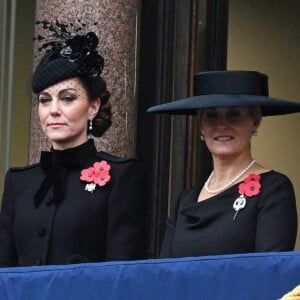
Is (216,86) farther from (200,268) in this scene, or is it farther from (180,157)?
(180,157)

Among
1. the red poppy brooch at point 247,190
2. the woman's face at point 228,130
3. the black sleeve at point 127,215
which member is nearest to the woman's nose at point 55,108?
the black sleeve at point 127,215

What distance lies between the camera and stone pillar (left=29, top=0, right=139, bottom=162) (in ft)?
21.7

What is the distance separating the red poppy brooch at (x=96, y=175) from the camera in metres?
4.62

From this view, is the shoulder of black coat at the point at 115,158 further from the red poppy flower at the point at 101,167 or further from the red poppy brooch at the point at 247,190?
the red poppy brooch at the point at 247,190

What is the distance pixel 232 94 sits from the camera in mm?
4676

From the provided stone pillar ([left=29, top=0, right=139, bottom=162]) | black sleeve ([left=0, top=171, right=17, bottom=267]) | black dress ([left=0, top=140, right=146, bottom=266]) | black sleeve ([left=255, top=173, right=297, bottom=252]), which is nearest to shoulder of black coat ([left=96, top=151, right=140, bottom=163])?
black dress ([left=0, top=140, right=146, bottom=266])

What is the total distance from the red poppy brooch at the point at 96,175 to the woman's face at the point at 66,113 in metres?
0.11

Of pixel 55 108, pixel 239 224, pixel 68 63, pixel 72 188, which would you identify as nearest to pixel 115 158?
pixel 72 188

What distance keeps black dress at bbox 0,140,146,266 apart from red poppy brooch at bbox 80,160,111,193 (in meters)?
0.02

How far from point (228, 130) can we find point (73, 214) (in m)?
0.68

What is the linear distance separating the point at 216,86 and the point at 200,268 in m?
1.20

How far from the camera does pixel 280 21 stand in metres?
8.96

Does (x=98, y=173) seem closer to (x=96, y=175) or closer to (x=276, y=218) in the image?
(x=96, y=175)

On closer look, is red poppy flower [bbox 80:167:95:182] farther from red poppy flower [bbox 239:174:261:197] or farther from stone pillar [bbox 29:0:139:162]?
stone pillar [bbox 29:0:139:162]
